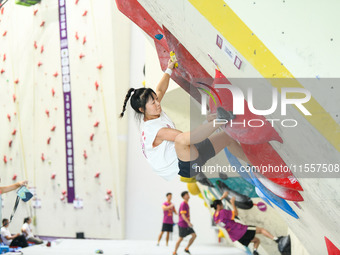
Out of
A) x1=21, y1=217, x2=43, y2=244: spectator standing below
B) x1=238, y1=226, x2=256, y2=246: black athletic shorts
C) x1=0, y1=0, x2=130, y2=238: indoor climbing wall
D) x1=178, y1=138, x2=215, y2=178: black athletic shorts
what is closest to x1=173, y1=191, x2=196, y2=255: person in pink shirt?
x1=238, y1=226, x2=256, y2=246: black athletic shorts

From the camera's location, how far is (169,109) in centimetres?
622

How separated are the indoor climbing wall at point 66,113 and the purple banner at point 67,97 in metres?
0.02

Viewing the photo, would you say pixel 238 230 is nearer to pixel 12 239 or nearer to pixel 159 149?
pixel 159 149

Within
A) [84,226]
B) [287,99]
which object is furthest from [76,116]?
[287,99]

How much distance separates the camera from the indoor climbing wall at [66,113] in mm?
9906

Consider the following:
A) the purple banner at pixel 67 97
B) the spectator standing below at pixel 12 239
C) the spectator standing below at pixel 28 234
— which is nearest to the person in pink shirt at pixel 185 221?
the spectator standing below at pixel 12 239

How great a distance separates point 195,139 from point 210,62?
0.52m

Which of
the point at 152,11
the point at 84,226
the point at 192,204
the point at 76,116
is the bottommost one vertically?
the point at 84,226

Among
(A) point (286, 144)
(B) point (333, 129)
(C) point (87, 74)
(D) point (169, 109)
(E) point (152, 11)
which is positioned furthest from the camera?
(C) point (87, 74)

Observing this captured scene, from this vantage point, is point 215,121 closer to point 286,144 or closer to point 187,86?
point 286,144

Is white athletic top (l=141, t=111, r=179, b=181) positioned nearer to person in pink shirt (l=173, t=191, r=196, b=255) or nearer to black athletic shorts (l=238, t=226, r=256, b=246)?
black athletic shorts (l=238, t=226, r=256, b=246)

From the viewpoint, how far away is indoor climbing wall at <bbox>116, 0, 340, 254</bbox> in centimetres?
185

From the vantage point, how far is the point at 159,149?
99.9 inches

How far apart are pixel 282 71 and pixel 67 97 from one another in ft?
29.1
